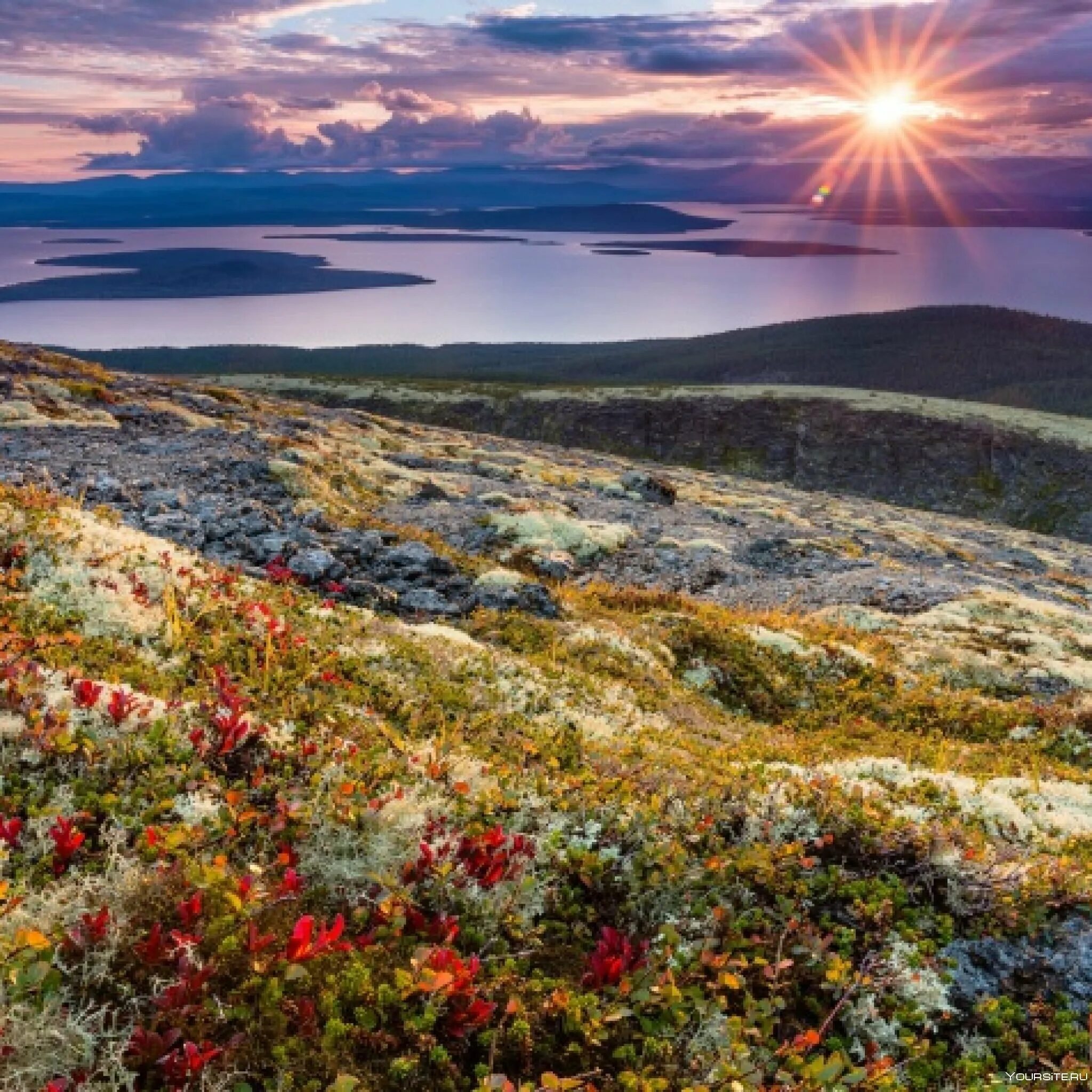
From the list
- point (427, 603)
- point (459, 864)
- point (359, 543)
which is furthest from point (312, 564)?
point (459, 864)

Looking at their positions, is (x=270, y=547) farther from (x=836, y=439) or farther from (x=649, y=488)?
(x=836, y=439)

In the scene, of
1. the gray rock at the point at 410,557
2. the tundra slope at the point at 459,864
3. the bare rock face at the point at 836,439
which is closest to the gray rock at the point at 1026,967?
the tundra slope at the point at 459,864

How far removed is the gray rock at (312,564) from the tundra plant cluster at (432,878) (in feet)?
16.9

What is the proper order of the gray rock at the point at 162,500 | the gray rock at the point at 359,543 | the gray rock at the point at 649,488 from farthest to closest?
the gray rock at the point at 649,488 < the gray rock at the point at 162,500 < the gray rock at the point at 359,543

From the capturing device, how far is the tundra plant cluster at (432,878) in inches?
211

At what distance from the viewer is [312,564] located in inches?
712

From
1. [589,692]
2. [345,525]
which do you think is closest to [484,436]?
[345,525]

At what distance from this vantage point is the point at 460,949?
642cm

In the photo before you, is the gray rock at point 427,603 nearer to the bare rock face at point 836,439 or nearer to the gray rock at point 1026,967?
the gray rock at point 1026,967

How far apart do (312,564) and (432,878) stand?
1212 cm

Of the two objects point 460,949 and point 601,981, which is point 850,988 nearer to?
point 601,981

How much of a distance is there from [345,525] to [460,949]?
19.3m

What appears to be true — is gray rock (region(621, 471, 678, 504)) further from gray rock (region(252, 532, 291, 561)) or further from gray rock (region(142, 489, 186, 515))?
gray rock (region(252, 532, 291, 561))

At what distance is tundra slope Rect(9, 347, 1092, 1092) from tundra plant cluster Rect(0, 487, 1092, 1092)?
0.11 feet
